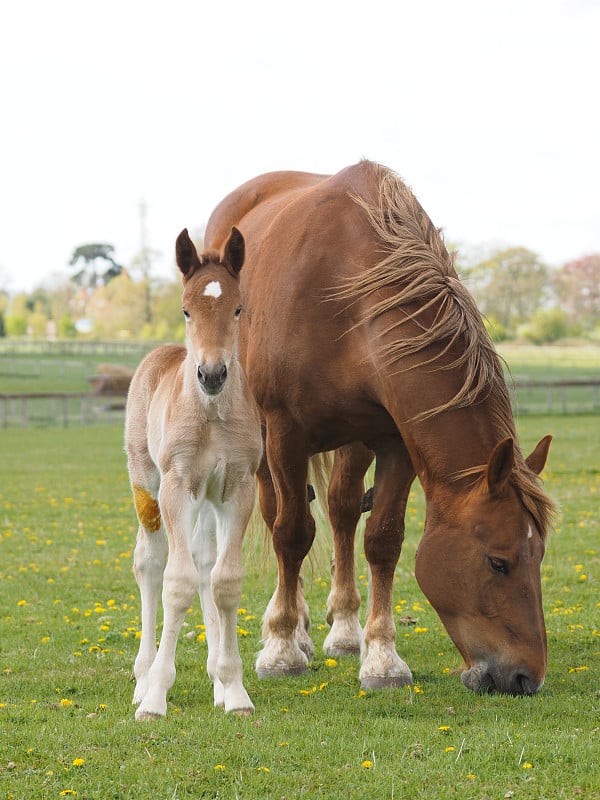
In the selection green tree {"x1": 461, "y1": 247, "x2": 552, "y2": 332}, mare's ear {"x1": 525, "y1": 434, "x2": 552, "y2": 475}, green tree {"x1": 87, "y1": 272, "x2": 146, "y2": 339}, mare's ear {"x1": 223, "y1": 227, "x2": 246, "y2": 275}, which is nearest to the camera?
mare's ear {"x1": 223, "y1": 227, "x2": 246, "y2": 275}

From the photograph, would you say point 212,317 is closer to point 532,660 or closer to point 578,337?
point 532,660

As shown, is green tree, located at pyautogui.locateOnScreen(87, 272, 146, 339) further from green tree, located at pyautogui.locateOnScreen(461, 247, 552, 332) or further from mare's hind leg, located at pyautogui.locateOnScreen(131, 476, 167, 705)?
mare's hind leg, located at pyautogui.locateOnScreen(131, 476, 167, 705)

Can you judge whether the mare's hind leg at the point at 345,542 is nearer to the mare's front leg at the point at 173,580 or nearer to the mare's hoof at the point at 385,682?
the mare's hoof at the point at 385,682

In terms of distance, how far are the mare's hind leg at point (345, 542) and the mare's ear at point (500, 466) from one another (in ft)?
7.34

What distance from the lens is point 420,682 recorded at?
5.78 m

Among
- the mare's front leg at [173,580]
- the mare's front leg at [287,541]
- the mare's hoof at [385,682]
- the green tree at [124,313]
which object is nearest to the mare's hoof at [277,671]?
the mare's front leg at [287,541]

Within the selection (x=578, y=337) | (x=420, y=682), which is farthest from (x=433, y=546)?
(x=578, y=337)

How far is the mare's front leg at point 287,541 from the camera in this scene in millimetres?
6086

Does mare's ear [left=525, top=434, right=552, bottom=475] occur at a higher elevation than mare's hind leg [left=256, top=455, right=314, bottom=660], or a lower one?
higher

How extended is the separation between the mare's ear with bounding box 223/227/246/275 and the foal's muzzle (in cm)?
68

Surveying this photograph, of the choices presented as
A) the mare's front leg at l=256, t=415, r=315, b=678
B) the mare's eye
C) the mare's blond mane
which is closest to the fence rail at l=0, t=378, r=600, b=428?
the mare's front leg at l=256, t=415, r=315, b=678

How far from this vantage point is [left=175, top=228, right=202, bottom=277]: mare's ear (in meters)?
4.90

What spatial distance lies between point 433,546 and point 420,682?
3.74 ft

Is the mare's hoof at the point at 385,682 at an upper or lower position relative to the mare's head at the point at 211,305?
lower
